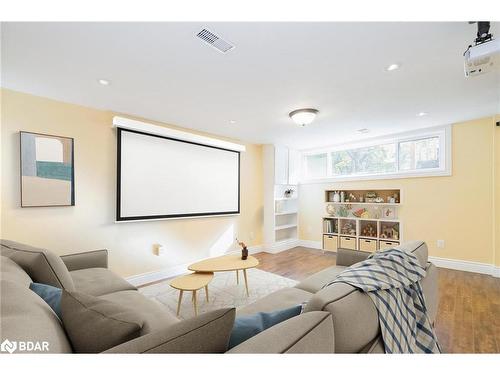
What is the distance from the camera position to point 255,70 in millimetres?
2119

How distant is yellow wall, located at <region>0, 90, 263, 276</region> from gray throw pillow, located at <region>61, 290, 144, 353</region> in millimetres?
2420

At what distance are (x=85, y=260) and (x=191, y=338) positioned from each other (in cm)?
224

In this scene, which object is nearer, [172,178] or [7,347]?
[7,347]

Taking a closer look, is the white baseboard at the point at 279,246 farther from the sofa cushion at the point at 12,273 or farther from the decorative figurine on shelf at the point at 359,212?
the sofa cushion at the point at 12,273

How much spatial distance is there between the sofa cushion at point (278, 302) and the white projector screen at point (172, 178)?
7.65ft

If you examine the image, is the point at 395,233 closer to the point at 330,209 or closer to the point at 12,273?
the point at 330,209

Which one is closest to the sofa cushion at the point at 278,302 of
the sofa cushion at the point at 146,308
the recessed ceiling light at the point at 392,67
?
the sofa cushion at the point at 146,308

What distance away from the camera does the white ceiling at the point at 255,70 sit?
1622 mm

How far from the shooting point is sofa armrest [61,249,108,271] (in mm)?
2223

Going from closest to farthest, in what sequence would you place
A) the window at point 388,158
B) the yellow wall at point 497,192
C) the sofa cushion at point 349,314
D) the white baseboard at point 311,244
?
the sofa cushion at point 349,314 < the yellow wall at point 497,192 < the window at point 388,158 < the white baseboard at point 311,244

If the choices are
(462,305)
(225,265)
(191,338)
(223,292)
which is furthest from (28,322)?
(462,305)
